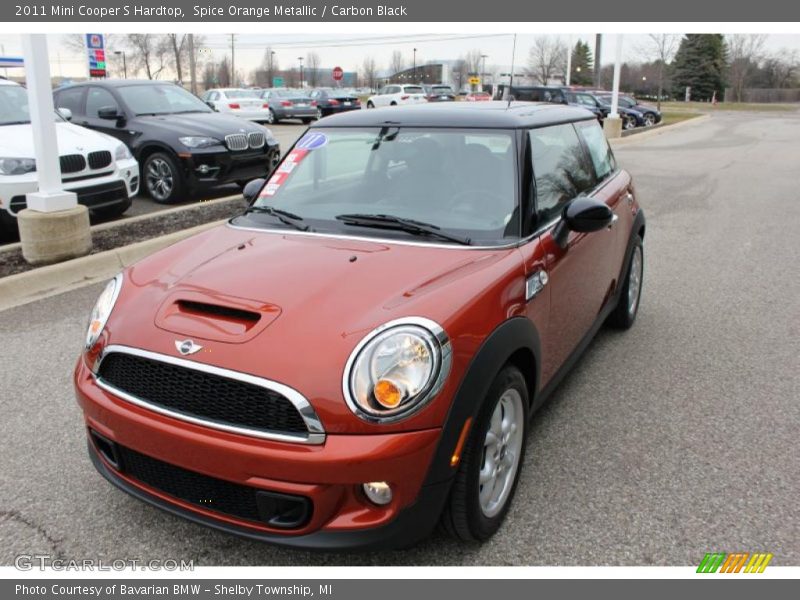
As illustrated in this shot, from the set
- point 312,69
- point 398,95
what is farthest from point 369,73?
point 398,95

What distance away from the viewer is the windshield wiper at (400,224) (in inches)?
120

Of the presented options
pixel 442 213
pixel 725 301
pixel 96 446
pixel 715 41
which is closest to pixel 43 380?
pixel 96 446

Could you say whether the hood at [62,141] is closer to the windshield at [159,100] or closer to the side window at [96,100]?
the windshield at [159,100]

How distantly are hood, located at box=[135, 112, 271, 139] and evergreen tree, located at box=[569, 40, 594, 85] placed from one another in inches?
3087

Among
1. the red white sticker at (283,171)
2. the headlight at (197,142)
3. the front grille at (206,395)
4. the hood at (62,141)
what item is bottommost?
the front grille at (206,395)

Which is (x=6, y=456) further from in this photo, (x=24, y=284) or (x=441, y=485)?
(x=24, y=284)

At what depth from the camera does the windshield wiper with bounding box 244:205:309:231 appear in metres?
3.34

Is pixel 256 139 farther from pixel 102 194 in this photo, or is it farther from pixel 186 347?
pixel 186 347

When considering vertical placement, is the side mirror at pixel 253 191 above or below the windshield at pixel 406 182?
below

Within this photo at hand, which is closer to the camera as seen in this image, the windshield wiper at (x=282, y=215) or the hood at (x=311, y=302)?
the hood at (x=311, y=302)

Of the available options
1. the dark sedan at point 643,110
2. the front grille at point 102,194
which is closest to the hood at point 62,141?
the front grille at point 102,194

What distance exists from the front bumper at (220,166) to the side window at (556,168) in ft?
18.1

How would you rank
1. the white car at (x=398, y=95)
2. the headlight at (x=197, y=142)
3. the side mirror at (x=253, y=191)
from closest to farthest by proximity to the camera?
the side mirror at (x=253, y=191) < the headlight at (x=197, y=142) < the white car at (x=398, y=95)

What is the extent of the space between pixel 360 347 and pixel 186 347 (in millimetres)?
632
